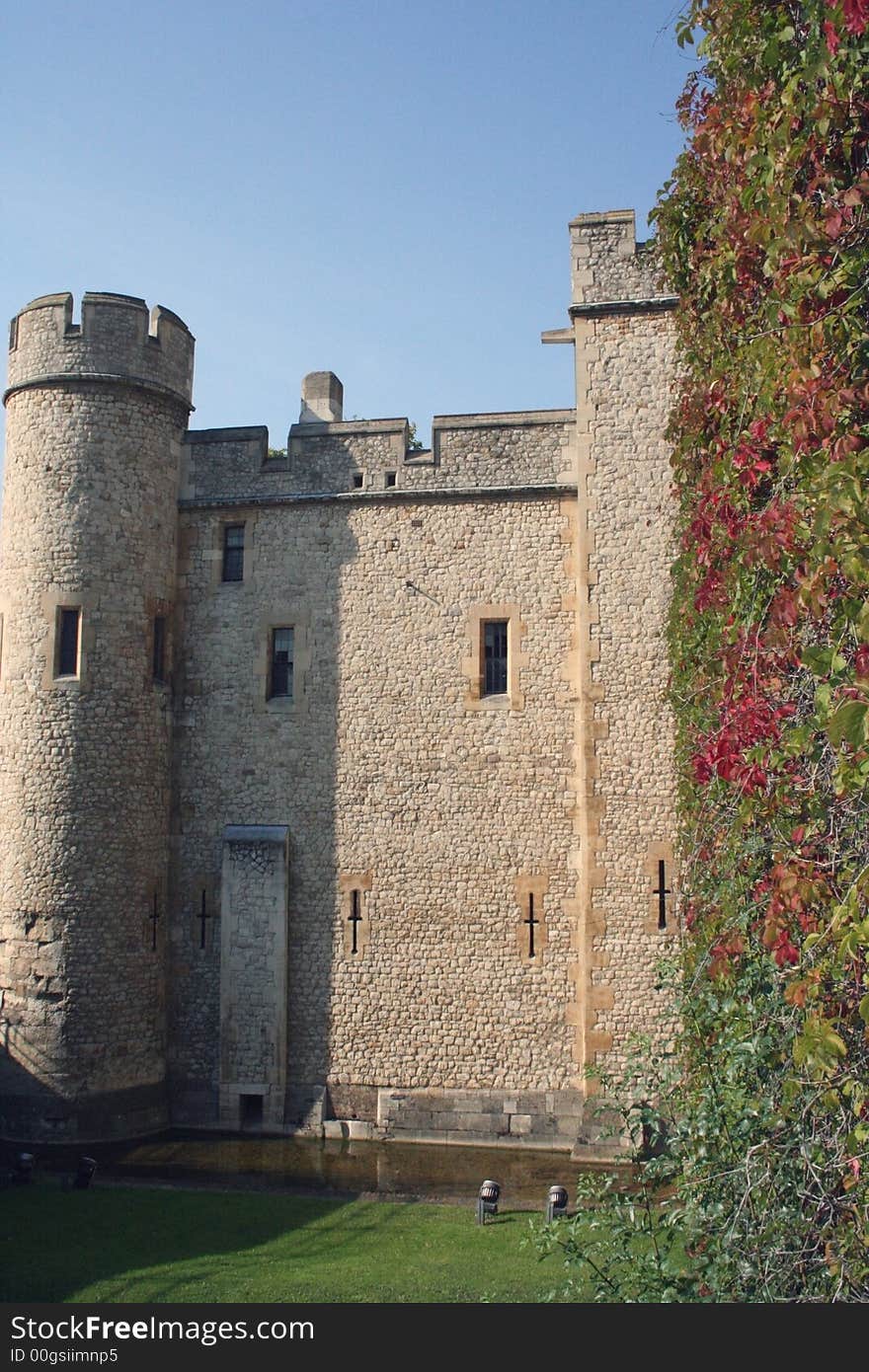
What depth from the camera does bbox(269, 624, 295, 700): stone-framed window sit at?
13.5 m

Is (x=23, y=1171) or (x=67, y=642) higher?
(x=67, y=642)

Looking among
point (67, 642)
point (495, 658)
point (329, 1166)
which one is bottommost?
point (329, 1166)

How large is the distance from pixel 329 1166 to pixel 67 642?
271 inches

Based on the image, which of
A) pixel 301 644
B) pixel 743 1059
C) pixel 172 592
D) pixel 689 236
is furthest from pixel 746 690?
pixel 172 592

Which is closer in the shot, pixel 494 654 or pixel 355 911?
pixel 355 911

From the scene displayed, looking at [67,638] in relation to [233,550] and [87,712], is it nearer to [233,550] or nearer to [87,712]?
[87,712]

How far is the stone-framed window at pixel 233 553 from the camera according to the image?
45.3 feet

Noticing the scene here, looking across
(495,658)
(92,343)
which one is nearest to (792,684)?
(495,658)

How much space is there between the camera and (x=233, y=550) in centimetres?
1387

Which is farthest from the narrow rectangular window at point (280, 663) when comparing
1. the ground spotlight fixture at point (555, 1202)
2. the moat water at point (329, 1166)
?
the ground spotlight fixture at point (555, 1202)

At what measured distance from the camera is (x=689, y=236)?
Answer: 6.60 m

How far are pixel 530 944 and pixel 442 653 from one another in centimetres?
370

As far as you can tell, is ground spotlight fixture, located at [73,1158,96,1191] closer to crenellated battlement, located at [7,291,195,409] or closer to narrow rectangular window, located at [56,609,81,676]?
narrow rectangular window, located at [56,609,81,676]
